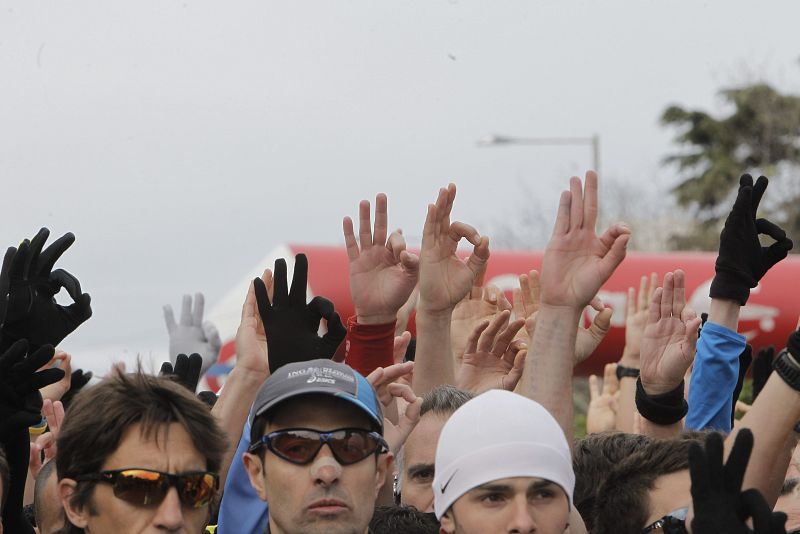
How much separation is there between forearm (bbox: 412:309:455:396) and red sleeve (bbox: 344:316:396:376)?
25 centimetres

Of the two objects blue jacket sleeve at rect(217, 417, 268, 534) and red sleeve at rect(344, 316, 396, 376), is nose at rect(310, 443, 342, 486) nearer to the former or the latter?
blue jacket sleeve at rect(217, 417, 268, 534)

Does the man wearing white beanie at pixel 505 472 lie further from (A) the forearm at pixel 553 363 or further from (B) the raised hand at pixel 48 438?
(B) the raised hand at pixel 48 438

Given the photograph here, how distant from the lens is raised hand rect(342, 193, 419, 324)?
4.14m

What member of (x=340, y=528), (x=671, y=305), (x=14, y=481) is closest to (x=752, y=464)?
(x=340, y=528)

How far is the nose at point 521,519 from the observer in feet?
9.50

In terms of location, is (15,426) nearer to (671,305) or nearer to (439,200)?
(439,200)

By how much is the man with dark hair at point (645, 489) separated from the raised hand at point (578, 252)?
522 mm

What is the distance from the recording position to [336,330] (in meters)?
3.68

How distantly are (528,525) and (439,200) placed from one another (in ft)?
5.75

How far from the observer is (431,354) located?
14.2ft

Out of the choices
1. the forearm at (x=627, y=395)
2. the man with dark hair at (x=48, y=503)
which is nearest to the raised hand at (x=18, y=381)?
the man with dark hair at (x=48, y=503)

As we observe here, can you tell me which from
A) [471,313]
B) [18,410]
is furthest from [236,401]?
[471,313]

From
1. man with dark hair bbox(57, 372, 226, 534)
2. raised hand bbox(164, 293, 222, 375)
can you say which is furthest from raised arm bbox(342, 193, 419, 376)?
raised hand bbox(164, 293, 222, 375)

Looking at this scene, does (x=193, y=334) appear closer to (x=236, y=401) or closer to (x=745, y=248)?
(x=236, y=401)
